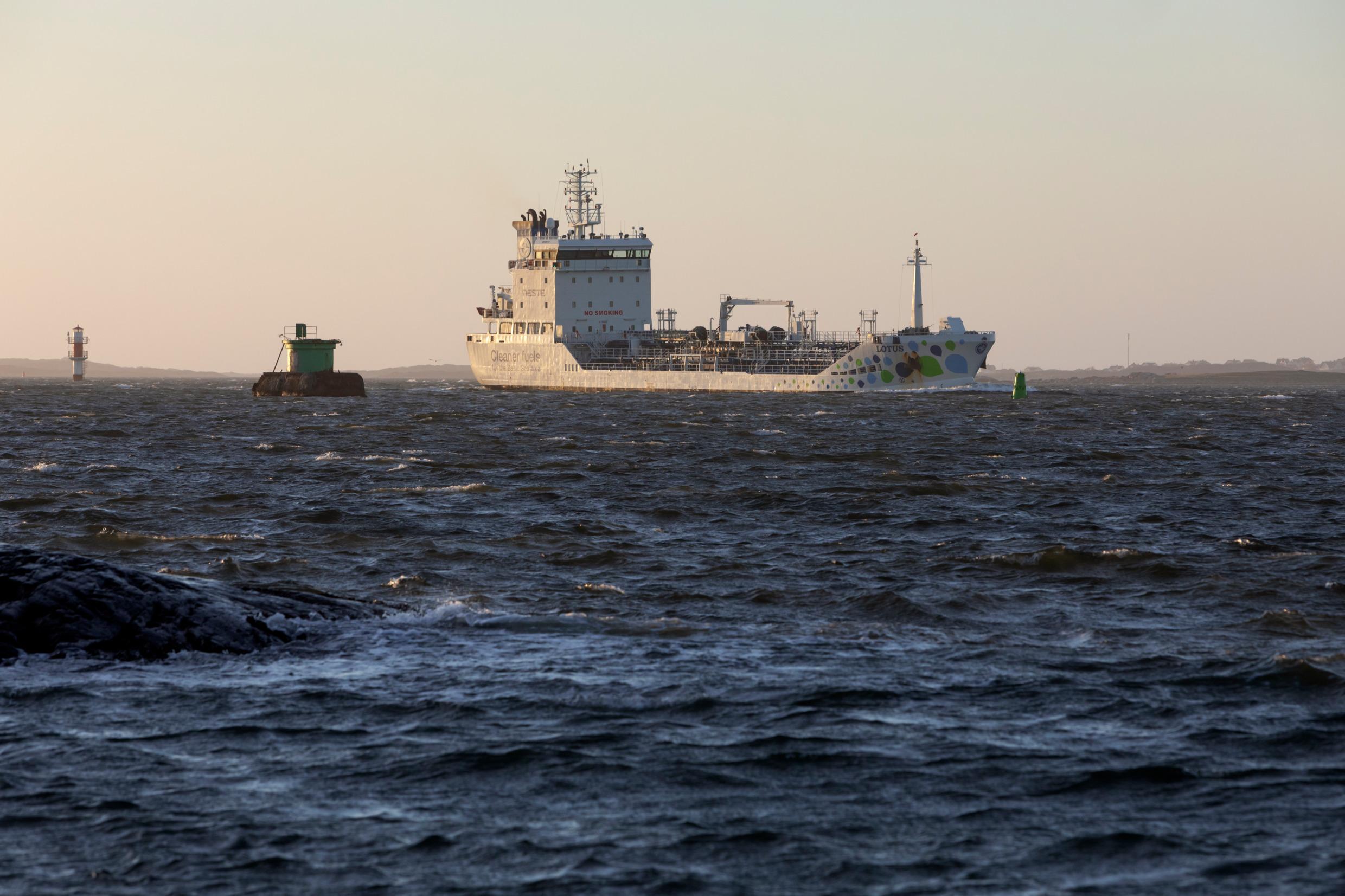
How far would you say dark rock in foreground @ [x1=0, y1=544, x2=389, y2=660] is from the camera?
11.4m

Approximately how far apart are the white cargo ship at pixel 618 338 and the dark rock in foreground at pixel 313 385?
18.2 meters

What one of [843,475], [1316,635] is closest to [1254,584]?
[1316,635]

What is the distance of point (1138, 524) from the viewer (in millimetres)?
21422

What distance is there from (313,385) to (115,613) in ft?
276

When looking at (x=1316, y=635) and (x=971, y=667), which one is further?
(x=1316, y=635)

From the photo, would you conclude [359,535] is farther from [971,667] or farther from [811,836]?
[811,836]

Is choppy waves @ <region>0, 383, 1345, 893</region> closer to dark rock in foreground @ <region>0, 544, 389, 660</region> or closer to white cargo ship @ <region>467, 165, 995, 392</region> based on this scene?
dark rock in foreground @ <region>0, 544, 389, 660</region>

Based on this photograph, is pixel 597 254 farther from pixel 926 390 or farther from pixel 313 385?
pixel 926 390

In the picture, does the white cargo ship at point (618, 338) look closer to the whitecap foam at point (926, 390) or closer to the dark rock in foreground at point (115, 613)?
the whitecap foam at point (926, 390)

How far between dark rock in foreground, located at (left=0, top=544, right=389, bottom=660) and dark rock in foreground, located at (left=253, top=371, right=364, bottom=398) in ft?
272

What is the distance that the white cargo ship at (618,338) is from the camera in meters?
97.5

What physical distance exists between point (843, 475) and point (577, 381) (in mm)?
78064

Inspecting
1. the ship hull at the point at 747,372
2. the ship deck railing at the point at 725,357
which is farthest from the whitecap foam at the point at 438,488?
the ship deck railing at the point at 725,357

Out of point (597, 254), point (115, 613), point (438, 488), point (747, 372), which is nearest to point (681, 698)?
point (115, 613)
